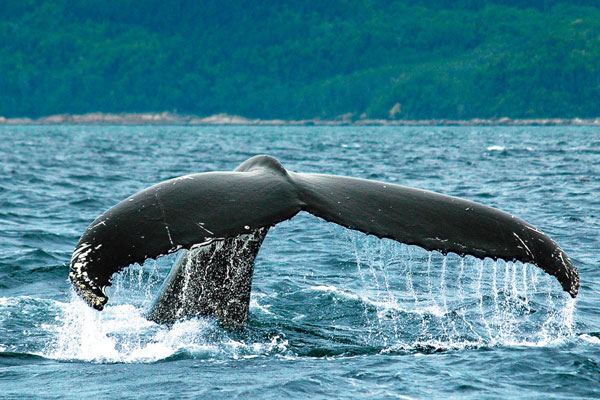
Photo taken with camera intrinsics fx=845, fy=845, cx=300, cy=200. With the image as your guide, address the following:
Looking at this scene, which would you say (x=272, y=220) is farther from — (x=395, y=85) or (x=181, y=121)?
(x=181, y=121)

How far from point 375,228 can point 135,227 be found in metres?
1.11

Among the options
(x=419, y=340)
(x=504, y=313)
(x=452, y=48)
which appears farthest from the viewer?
(x=452, y=48)

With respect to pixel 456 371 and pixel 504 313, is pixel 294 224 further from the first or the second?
pixel 456 371

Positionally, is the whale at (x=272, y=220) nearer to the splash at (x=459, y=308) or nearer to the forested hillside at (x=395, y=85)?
the splash at (x=459, y=308)

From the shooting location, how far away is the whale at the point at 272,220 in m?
3.53

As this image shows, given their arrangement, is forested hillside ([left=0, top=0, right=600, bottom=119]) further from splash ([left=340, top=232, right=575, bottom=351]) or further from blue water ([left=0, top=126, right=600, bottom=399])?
splash ([left=340, top=232, right=575, bottom=351])

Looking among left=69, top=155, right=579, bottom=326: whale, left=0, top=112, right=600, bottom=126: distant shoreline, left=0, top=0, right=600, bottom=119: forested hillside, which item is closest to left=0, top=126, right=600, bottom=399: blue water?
left=69, top=155, right=579, bottom=326: whale

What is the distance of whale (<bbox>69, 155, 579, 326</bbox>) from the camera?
3529mm

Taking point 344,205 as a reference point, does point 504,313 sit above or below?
below

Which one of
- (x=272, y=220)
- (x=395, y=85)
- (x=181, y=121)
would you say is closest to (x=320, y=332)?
(x=272, y=220)

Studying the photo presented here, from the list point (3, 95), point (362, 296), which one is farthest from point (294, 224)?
point (3, 95)

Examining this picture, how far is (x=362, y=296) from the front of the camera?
7.60 m

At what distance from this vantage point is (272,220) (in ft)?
12.3

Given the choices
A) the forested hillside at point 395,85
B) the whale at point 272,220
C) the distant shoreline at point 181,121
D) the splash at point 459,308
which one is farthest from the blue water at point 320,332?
the distant shoreline at point 181,121
